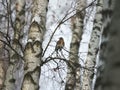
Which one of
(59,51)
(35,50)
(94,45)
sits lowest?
(35,50)

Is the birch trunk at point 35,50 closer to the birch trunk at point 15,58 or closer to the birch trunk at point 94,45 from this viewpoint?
the birch trunk at point 15,58

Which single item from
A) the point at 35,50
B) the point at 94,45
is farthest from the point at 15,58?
the point at 94,45

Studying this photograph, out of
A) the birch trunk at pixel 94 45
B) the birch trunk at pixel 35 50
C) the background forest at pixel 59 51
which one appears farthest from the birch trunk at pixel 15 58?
the birch trunk at pixel 94 45

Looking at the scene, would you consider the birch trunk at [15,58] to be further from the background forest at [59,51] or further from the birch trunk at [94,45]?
the birch trunk at [94,45]

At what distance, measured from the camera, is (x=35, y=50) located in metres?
3.70

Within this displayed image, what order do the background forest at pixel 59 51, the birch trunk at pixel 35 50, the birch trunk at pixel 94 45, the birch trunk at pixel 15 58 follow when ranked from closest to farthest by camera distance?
the background forest at pixel 59 51 < the birch trunk at pixel 35 50 < the birch trunk at pixel 15 58 < the birch trunk at pixel 94 45

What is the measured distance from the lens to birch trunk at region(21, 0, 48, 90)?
357cm

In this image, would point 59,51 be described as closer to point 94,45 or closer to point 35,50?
point 35,50

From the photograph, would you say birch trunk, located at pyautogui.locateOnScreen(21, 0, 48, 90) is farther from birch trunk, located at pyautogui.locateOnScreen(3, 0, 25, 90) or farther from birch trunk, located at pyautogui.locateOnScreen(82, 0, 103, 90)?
birch trunk, located at pyautogui.locateOnScreen(82, 0, 103, 90)

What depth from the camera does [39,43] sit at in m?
3.75

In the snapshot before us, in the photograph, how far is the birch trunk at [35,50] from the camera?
3.57 m

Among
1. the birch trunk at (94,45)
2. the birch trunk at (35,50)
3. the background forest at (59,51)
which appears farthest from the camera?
the birch trunk at (94,45)

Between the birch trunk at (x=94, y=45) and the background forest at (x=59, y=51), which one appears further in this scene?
the birch trunk at (x=94, y=45)

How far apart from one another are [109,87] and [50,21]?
13138 mm
